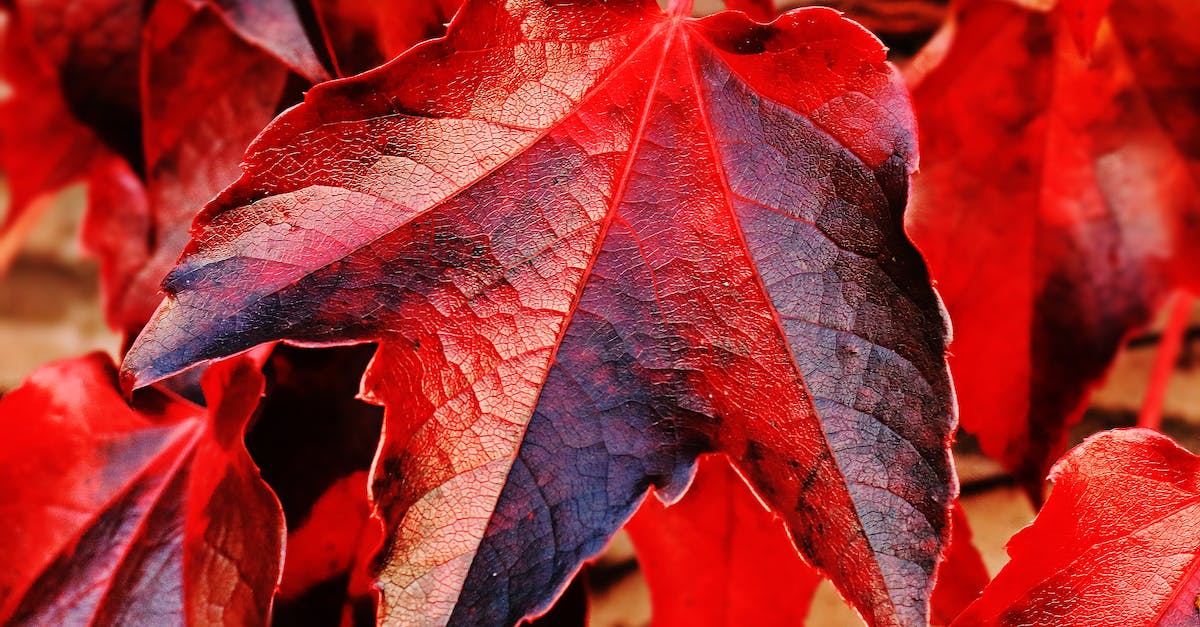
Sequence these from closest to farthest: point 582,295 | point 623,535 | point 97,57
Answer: point 582,295 < point 97,57 < point 623,535

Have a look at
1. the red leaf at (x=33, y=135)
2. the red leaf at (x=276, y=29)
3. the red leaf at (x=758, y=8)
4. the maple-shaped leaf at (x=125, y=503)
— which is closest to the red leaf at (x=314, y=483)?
the maple-shaped leaf at (x=125, y=503)

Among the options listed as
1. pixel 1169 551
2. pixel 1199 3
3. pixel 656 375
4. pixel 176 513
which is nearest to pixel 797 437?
pixel 656 375

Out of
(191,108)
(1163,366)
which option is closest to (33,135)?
(191,108)

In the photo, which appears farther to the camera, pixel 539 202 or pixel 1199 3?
pixel 1199 3

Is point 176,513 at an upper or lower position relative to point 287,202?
lower

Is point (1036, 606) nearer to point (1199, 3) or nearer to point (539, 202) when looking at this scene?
point (539, 202)

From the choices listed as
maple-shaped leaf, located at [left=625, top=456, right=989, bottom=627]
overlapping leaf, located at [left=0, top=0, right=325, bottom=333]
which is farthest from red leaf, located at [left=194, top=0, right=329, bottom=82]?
maple-shaped leaf, located at [left=625, top=456, right=989, bottom=627]

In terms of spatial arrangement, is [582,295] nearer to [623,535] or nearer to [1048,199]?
[1048,199]

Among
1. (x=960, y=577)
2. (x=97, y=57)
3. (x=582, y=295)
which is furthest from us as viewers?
(x=97, y=57)
